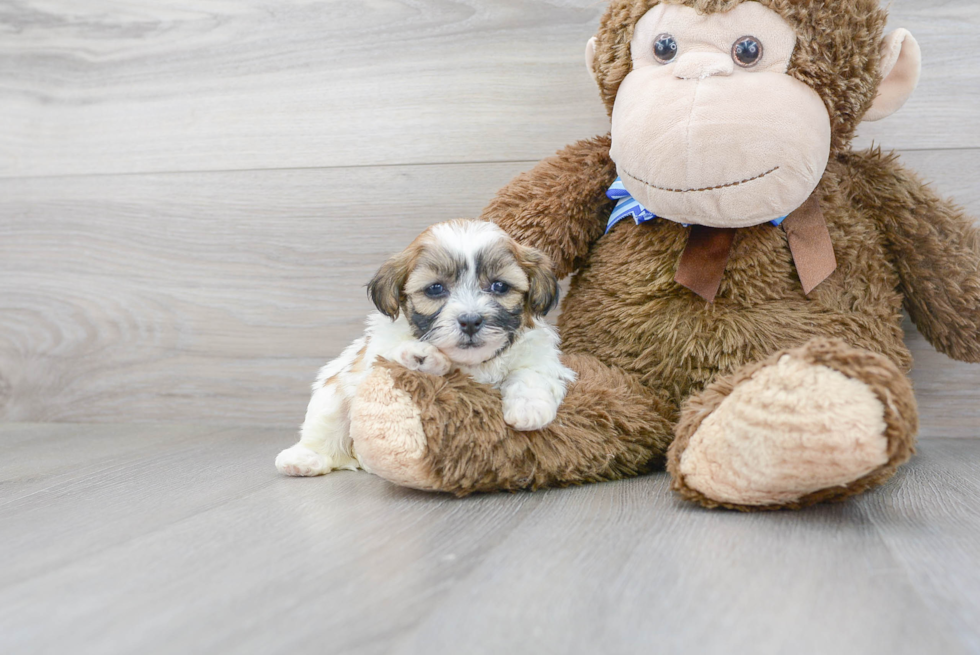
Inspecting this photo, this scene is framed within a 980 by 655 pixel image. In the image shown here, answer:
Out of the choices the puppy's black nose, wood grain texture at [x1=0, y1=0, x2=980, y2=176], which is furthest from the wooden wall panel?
the puppy's black nose

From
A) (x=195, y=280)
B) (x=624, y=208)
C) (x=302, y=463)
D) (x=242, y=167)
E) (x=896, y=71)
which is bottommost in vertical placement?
(x=302, y=463)

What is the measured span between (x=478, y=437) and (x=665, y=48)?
74 cm

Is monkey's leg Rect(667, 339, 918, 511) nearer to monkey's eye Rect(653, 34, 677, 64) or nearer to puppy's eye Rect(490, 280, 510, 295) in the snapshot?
puppy's eye Rect(490, 280, 510, 295)

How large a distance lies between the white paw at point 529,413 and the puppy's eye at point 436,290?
0.76 feet

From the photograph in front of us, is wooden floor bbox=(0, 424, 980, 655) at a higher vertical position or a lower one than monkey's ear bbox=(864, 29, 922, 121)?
lower

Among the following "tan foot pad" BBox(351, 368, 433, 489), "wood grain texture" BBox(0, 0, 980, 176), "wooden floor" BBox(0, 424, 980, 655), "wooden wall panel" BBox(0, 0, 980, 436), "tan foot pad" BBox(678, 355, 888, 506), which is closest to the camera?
"wooden floor" BBox(0, 424, 980, 655)

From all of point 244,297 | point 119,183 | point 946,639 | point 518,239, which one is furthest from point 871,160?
point 119,183

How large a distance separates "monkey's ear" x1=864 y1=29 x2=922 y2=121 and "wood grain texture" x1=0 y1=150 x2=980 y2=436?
0.78 m

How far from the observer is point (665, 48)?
1.37 m

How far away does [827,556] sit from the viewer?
0.95m

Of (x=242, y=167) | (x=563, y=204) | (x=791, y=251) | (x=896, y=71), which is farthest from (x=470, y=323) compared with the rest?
(x=242, y=167)

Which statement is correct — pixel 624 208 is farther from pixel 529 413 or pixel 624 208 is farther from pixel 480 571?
pixel 480 571

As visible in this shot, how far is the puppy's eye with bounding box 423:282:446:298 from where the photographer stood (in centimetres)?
139

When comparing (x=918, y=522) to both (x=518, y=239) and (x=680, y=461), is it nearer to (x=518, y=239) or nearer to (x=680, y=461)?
(x=680, y=461)
